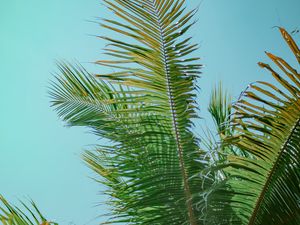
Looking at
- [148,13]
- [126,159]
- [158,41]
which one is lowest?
[126,159]

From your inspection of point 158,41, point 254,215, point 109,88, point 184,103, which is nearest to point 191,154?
point 184,103

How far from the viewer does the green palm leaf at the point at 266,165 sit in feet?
6.73

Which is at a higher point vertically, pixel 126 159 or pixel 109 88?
pixel 109 88

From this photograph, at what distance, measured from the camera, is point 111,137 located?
274 centimetres

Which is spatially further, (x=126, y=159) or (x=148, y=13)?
(x=126, y=159)

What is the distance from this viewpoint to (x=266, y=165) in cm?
217

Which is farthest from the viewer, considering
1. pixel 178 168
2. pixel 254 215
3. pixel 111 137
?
pixel 111 137

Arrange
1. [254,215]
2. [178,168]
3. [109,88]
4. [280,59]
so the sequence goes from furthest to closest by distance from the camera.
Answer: [109,88], [178,168], [254,215], [280,59]

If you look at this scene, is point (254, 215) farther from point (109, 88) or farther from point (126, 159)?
point (109, 88)

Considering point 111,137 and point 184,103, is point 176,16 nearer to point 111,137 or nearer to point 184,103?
point 184,103

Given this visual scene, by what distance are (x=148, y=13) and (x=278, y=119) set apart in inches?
33.4

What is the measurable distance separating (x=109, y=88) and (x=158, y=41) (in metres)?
0.88

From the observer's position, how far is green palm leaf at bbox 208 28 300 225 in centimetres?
205

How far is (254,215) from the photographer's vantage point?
7.68 feet
